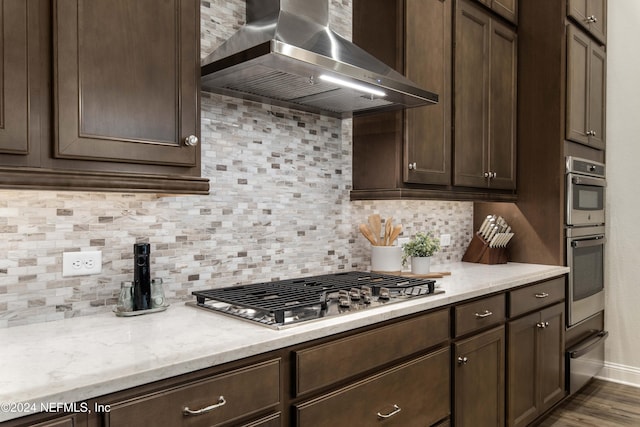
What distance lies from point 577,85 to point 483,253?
4.25 feet

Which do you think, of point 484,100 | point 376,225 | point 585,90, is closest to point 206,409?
point 376,225

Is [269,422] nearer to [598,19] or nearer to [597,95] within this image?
[597,95]

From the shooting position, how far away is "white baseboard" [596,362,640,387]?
3660 mm

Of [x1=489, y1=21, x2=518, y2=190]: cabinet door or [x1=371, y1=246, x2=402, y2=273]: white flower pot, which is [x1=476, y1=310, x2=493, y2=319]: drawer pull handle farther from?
[x1=489, y1=21, x2=518, y2=190]: cabinet door

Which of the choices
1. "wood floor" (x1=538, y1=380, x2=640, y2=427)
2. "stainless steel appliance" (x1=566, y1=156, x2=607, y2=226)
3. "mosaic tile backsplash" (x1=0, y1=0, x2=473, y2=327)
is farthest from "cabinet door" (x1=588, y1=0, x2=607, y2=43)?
"wood floor" (x1=538, y1=380, x2=640, y2=427)

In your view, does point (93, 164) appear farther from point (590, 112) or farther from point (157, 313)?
point (590, 112)

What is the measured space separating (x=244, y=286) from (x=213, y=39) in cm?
106

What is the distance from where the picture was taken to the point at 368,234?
266 centimetres

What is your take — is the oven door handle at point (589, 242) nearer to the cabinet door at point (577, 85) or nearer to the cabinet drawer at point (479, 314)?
the cabinet door at point (577, 85)

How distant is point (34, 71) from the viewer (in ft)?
4.17

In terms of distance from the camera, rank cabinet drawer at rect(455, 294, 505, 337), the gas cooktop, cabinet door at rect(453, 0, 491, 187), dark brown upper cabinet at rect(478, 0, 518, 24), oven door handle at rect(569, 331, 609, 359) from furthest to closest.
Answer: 1. oven door handle at rect(569, 331, 609, 359)
2. dark brown upper cabinet at rect(478, 0, 518, 24)
3. cabinet door at rect(453, 0, 491, 187)
4. cabinet drawer at rect(455, 294, 505, 337)
5. the gas cooktop

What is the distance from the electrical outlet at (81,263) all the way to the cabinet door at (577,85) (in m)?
2.87

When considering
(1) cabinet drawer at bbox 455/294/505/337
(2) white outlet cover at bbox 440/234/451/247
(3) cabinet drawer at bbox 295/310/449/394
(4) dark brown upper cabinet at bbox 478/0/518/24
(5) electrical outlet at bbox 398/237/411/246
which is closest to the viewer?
(3) cabinet drawer at bbox 295/310/449/394

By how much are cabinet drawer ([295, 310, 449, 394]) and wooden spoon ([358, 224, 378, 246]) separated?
2.18 feet
